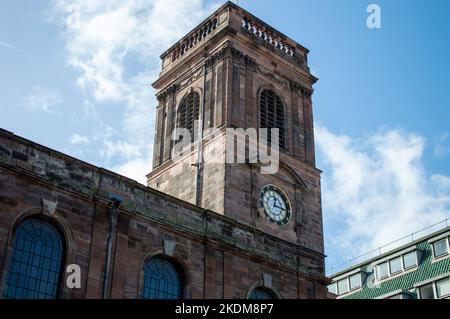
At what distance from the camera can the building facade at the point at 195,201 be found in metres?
27.3

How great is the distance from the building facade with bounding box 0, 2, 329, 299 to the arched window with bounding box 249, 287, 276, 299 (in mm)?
49

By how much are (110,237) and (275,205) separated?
537 inches

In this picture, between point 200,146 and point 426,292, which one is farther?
point 426,292

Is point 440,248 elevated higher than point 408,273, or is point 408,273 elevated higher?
point 440,248

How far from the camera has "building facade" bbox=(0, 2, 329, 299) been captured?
2730 cm

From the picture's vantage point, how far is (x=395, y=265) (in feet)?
178

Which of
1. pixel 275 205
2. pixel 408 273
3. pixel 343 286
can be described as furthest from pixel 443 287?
pixel 275 205

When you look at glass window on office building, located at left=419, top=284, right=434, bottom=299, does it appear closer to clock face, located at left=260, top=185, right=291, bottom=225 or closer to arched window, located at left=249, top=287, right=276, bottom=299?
clock face, located at left=260, top=185, right=291, bottom=225

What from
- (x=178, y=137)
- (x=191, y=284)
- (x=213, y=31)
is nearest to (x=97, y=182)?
(x=191, y=284)

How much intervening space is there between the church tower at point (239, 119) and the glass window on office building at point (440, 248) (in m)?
12.8

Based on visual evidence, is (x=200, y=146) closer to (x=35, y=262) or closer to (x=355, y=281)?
(x=35, y=262)

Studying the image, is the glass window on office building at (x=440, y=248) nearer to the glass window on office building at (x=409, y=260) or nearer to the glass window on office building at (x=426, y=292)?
the glass window on office building at (x=409, y=260)

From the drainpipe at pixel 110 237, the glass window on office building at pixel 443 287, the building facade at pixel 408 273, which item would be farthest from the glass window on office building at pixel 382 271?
the drainpipe at pixel 110 237

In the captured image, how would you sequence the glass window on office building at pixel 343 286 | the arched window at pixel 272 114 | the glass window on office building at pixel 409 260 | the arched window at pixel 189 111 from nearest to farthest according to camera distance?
the arched window at pixel 272 114
the arched window at pixel 189 111
the glass window on office building at pixel 409 260
the glass window on office building at pixel 343 286
